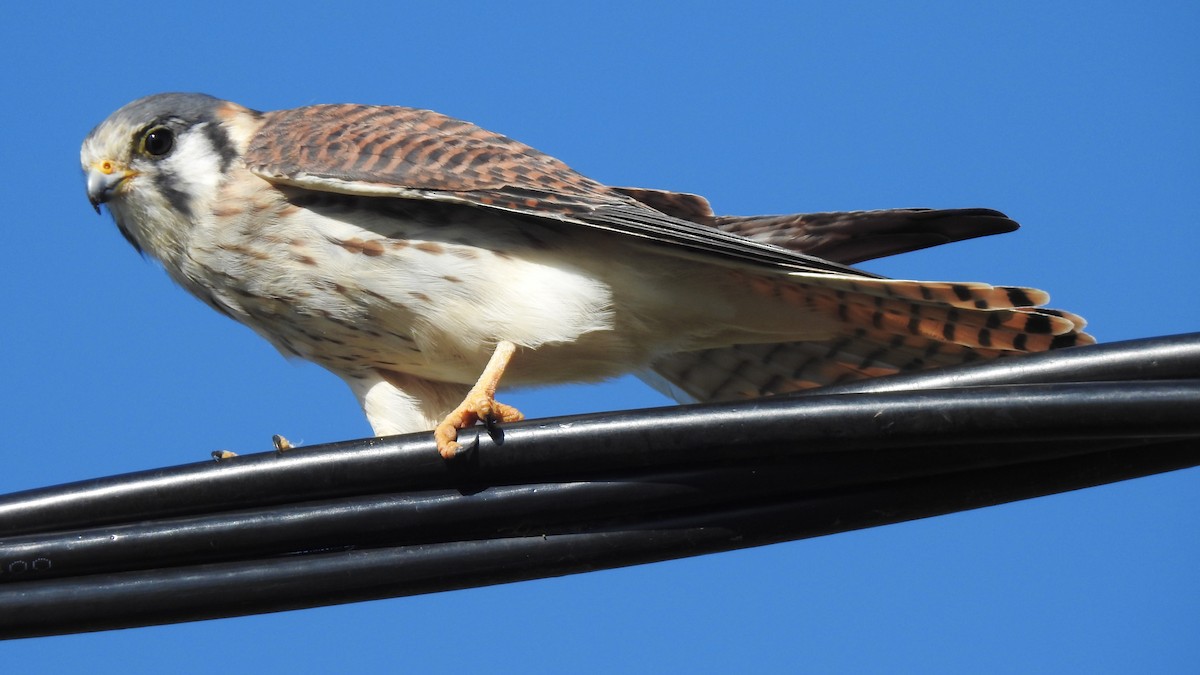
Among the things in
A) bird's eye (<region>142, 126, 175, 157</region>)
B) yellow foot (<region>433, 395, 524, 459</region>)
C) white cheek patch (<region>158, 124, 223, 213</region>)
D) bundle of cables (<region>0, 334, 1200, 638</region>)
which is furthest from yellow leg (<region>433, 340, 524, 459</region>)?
bird's eye (<region>142, 126, 175, 157</region>)

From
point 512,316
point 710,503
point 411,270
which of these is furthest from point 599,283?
point 710,503

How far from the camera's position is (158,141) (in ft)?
13.5

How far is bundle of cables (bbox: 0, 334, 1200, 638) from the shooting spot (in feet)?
7.22

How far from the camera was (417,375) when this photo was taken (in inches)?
155

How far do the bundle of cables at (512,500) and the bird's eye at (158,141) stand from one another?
205 cm

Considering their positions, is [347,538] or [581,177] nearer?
[347,538]

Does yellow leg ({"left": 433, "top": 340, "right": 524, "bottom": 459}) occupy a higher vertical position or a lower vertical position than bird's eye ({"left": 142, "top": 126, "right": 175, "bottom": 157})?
lower

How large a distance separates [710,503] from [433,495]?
19.1 inches

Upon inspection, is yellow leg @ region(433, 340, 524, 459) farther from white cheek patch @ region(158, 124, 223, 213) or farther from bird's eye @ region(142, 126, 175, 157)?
bird's eye @ region(142, 126, 175, 157)

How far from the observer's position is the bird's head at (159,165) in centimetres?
390

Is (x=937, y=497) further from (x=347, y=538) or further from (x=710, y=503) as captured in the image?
(x=347, y=538)

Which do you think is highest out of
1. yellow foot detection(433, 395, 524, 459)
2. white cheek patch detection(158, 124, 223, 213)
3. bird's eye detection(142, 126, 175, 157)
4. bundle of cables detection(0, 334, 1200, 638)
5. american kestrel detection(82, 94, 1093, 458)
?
bird's eye detection(142, 126, 175, 157)

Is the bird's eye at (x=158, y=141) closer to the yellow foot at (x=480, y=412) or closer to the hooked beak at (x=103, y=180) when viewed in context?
the hooked beak at (x=103, y=180)

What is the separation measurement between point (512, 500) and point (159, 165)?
2.25 metres
